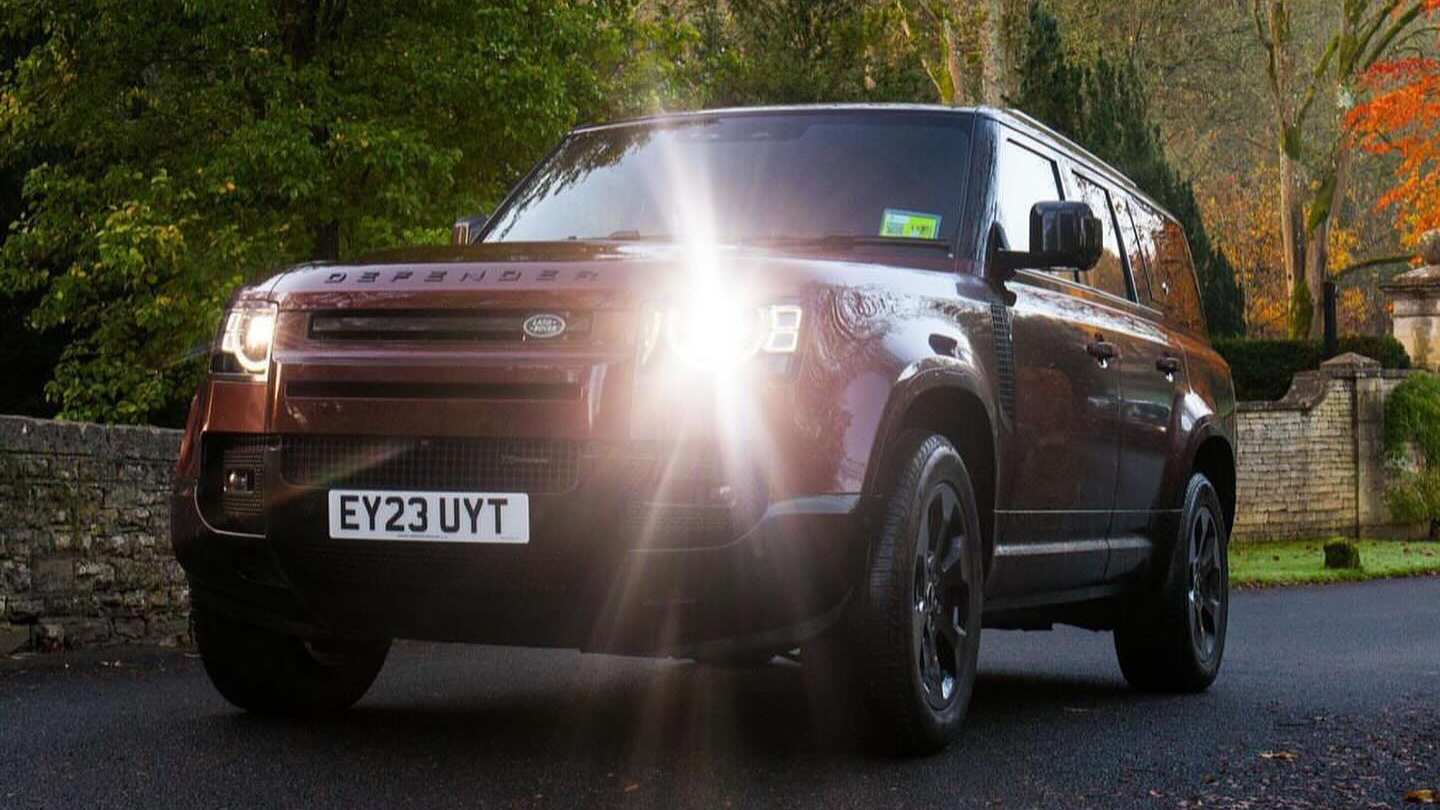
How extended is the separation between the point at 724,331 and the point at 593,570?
710 millimetres

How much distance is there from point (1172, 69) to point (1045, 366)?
44226mm

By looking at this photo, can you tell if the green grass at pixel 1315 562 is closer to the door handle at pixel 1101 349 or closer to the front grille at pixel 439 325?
the door handle at pixel 1101 349

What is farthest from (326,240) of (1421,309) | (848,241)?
(1421,309)

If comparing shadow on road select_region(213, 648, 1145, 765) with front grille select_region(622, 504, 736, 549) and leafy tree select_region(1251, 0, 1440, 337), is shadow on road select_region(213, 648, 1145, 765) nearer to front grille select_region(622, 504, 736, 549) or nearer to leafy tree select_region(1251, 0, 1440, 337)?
front grille select_region(622, 504, 736, 549)

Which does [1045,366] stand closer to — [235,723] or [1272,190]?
[235,723]

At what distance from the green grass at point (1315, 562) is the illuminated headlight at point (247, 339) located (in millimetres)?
16159

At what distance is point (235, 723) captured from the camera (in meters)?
6.65

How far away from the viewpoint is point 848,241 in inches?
265

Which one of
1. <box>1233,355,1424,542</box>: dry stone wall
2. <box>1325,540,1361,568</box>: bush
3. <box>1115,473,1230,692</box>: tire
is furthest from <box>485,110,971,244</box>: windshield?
<box>1233,355,1424,542</box>: dry stone wall

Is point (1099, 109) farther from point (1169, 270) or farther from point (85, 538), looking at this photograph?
point (85, 538)

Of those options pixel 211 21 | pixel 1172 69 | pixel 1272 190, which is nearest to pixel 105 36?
pixel 211 21

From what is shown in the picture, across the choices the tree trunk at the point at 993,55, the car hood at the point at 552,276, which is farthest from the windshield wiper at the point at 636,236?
the tree trunk at the point at 993,55

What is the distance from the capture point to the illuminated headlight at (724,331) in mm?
5469

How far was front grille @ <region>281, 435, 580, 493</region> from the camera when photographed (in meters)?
5.45
